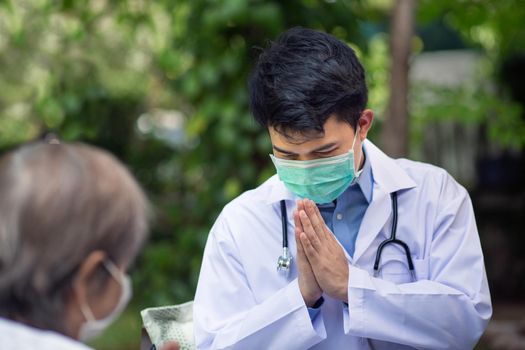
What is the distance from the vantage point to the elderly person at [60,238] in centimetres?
185

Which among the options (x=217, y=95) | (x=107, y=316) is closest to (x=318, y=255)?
(x=107, y=316)

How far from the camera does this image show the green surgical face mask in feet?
9.20

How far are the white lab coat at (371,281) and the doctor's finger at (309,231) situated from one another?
134 millimetres

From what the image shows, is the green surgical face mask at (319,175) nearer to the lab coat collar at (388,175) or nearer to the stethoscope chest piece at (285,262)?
the lab coat collar at (388,175)

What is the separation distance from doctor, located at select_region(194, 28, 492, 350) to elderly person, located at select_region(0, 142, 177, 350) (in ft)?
2.49

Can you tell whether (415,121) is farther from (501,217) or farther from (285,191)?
(285,191)

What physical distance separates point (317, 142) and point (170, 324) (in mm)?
781

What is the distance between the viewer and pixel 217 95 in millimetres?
5426

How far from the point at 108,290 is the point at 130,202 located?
22 centimetres

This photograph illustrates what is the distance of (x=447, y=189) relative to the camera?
113 inches

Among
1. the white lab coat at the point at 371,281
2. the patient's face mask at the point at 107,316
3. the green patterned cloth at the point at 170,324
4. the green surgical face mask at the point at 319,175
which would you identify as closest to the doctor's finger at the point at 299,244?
the white lab coat at the point at 371,281

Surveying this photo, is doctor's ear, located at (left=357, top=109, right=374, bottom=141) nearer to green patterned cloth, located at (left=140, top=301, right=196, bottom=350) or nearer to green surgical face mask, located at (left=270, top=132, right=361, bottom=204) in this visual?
green surgical face mask, located at (left=270, top=132, right=361, bottom=204)

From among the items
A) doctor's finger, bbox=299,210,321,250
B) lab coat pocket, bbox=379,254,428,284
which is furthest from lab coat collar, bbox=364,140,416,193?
doctor's finger, bbox=299,210,321,250

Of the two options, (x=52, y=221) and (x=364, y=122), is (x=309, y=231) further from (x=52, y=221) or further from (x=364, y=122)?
(x=52, y=221)
